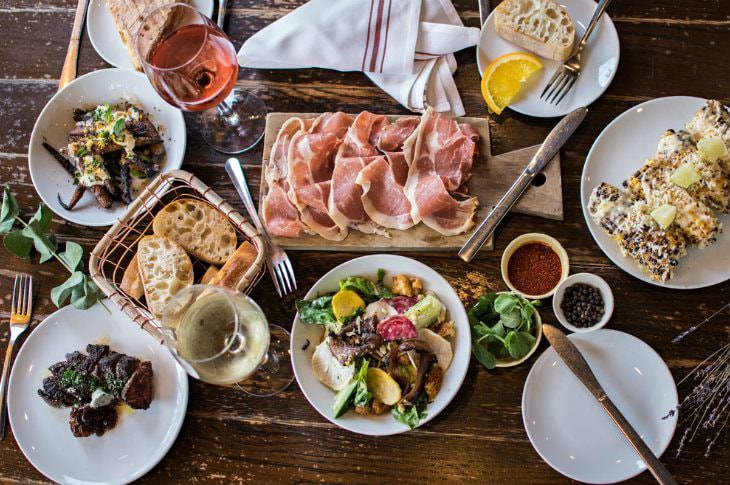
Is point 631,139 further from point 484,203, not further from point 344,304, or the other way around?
point 344,304

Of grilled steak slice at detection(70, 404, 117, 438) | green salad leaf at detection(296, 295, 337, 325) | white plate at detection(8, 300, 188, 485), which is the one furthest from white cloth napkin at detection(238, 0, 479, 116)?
grilled steak slice at detection(70, 404, 117, 438)

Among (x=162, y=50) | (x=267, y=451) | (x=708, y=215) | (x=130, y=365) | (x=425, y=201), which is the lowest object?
(x=267, y=451)

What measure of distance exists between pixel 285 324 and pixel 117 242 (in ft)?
1.91

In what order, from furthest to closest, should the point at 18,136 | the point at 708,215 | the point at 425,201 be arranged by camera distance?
the point at 18,136
the point at 425,201
the point at 708,215

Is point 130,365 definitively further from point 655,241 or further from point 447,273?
point 655,241

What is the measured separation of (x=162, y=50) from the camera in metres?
1.75

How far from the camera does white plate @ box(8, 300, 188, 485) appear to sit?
179cm

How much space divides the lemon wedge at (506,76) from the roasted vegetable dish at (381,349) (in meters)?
0.65

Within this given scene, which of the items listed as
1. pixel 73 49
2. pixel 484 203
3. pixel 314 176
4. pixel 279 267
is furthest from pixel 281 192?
pixel 73 49

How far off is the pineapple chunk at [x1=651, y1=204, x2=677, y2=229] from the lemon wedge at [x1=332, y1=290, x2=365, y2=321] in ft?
2.82

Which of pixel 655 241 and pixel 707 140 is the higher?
pixel 707 140

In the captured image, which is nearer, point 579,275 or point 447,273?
point 579,275

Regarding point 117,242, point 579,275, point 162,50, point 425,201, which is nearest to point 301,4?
point 162,50

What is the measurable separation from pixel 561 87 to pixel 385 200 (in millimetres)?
669
